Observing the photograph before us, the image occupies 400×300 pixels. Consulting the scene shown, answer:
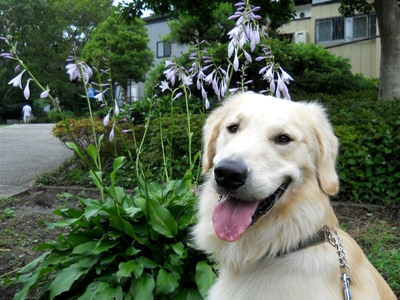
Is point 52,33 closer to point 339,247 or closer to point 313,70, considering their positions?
point 313,70

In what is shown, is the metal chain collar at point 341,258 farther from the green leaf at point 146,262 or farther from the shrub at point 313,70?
the shrub at point 313,70

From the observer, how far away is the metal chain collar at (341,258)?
7.29ft

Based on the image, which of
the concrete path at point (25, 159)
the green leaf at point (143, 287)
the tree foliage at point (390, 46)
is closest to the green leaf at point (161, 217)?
the green leaf at point (143, 287)

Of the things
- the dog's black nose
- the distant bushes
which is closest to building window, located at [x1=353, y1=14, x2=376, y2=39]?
the distant bushes

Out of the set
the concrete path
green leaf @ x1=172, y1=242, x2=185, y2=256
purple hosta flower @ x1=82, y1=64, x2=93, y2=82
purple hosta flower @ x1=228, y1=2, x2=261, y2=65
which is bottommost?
the concrete path

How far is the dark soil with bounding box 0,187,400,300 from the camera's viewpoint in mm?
4270

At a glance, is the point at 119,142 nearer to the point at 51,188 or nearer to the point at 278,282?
the point at 51,188

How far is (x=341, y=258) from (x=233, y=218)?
2.00 feet

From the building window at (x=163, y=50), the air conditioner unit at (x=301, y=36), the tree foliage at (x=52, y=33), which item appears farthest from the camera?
the building window at (x=163, y=50)

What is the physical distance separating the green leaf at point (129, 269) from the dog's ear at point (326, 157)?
1397 millimetres

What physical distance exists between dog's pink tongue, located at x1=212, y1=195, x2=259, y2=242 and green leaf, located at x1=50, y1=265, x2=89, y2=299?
130cm

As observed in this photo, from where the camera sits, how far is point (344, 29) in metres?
22.5

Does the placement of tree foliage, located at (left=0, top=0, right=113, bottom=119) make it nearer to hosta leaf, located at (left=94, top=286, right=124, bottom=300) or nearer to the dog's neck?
hosta leaf, located at (left=94, top=286, right=124, bottom=300)

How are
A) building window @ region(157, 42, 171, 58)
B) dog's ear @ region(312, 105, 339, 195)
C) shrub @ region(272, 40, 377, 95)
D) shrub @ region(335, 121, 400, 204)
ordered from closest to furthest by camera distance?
1. dog's ear @ region(312, 105, 339, 195)
2. shrub @ region(335, 121, 400, 204)
3. shrub @ region(272, 40, 377, 95)
4. building window @ region(157, 42, 171, 58)
